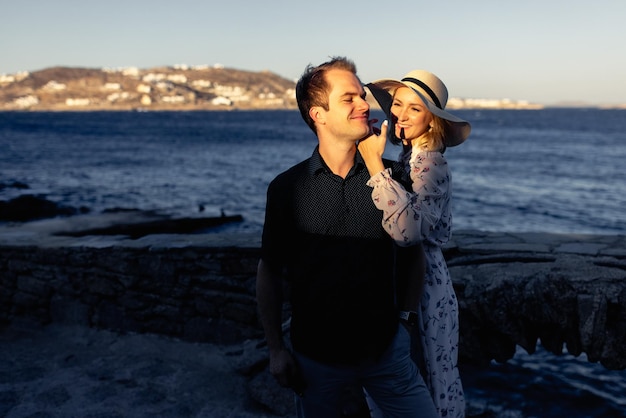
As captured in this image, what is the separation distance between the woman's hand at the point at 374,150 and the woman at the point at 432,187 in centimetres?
2

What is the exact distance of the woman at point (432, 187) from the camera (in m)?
2.40

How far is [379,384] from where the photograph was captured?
2.22 m

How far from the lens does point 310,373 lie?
2227 millimetres

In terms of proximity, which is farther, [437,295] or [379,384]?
[437,295]

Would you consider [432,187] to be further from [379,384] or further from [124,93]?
[124,93]

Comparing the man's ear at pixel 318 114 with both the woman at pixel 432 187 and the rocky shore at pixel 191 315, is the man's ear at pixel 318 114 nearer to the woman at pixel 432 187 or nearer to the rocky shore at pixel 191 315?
the woman at pixel 432 187

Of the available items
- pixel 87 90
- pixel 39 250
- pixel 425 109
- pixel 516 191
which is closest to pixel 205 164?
pixel 516 191

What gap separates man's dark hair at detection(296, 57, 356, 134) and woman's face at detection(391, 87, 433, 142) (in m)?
0.40

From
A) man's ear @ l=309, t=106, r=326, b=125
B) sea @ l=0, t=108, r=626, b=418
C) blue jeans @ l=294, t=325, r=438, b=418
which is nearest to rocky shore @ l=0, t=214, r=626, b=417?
sea @ l=0, t=108, r=626, b=418

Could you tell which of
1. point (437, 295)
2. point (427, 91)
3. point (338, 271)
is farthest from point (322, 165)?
point (437, 295)

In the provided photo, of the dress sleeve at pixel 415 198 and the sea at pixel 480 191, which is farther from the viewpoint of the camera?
the sea at pixel 480 191

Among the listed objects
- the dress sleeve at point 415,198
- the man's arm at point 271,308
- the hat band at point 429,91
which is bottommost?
the man's arm at point 271,308

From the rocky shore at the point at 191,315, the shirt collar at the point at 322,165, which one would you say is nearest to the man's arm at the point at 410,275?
the shirt collar at the point at 322,165

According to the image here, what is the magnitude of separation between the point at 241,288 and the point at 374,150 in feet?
12.7
